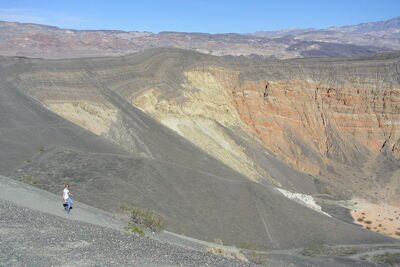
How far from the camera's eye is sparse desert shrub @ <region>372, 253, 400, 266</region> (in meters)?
24.0

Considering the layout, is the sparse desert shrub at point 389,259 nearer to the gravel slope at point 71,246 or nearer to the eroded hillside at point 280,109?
the gravel slope at point 71,246

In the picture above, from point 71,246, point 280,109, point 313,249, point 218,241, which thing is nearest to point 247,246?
point 218,241

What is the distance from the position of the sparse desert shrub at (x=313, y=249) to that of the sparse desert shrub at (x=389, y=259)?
2.66 m

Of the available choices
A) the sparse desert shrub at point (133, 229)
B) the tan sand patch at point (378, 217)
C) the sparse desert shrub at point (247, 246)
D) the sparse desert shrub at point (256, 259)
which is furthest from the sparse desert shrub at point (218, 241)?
the tan sand patch at point (378, 217)

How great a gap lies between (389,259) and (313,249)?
3765 mm

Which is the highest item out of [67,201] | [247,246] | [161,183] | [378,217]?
[67,201]

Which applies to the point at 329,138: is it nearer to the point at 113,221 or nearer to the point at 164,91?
the point at 164,91

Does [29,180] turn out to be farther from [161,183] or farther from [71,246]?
[71,246]

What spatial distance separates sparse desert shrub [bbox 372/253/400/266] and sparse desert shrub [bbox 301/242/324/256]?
105 inches

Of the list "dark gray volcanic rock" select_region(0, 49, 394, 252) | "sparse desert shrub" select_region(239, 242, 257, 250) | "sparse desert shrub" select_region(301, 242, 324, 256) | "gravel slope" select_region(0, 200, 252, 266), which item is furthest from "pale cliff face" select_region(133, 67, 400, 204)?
"gravel slope" select_region(0, 200, 252, 266)

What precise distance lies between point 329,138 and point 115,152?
26.6 meters

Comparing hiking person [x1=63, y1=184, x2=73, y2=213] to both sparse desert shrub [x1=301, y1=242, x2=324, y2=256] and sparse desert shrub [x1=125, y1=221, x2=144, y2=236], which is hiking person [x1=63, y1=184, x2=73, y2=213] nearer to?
sparse desert shrub [x1=125, y1=221, x2=144, y2=236]

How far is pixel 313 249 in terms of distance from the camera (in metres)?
23.6

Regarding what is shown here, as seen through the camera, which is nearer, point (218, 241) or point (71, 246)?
point (71, 246)
